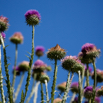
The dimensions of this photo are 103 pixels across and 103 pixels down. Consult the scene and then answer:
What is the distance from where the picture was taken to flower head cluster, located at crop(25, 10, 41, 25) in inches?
197

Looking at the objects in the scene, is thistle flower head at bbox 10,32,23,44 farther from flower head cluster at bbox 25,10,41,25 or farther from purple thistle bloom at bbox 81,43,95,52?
purple thistle bloom at bbox 81,43,95,52

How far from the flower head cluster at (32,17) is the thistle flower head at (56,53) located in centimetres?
103

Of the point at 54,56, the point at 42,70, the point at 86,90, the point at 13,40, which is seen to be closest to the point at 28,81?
the point at 54,56

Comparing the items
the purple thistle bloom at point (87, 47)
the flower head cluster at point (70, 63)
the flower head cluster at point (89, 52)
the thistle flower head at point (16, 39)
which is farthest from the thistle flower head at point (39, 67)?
the flower head cluster at point (70, 63)

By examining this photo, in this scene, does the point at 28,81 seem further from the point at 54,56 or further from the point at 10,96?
the point at 54,56

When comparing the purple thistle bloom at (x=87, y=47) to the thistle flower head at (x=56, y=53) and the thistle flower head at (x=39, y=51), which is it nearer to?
the thistle flower head at (x=56, y=53)

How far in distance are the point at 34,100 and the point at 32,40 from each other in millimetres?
2448

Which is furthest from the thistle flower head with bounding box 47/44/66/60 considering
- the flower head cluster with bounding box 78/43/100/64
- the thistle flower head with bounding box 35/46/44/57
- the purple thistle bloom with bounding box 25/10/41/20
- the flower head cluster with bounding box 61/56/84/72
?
the thistle flower head with bounding box 35/46/44/57

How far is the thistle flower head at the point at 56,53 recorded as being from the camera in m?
4.54

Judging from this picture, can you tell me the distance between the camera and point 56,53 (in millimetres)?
4531

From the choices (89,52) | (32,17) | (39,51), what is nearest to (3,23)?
(32,17)

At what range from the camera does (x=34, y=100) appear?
5910mm

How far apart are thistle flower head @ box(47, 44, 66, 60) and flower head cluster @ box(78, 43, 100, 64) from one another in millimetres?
743

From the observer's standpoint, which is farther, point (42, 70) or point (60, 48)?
point (42, 70)
